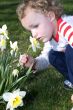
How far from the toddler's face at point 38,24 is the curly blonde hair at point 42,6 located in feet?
0.15

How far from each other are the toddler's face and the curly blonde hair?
0.04 meters

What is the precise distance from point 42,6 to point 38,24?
6.9 inches

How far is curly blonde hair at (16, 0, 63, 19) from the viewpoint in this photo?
3.79 metres

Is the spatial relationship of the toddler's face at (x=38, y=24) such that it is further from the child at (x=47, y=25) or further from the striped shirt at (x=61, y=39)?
the striped shirt at (x=61, y=39)

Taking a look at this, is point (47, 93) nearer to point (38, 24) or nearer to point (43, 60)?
point (43, 60)

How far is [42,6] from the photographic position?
381cm

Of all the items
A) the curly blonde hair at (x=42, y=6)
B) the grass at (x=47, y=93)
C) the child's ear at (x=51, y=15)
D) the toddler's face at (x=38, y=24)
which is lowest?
the grass at (x=47, y=93)

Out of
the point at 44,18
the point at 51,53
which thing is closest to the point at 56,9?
the point at 44,18

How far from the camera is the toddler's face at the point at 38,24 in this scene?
3.73m

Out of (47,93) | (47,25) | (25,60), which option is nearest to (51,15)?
(47,25)

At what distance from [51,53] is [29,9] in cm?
60

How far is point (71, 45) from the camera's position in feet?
12.4

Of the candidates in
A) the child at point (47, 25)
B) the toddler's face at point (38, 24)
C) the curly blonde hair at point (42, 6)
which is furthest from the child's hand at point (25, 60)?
the curly blonde hair at point (42, 6)

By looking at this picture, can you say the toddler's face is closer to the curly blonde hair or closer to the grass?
the curly blonde hair
